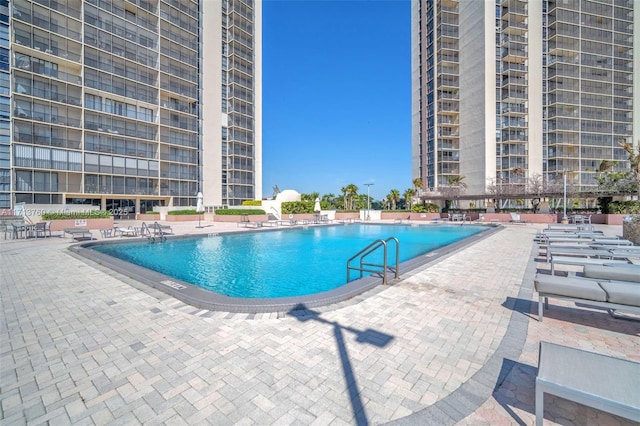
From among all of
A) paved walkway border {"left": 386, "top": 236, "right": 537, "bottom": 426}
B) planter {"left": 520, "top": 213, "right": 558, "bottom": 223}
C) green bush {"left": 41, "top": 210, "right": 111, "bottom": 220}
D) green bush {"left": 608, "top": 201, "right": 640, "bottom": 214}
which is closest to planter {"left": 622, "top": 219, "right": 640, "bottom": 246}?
paved walkway border {"left": 386, "top": 236, "right": 537, "bottom": 426}

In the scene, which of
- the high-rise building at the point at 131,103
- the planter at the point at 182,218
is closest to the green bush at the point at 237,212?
the planter at the point at 182,218

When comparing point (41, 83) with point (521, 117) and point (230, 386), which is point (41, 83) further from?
point (521, 117)

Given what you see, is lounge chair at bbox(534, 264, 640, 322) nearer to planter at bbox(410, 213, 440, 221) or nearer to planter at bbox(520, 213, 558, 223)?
planter at bbox(520, 213, 558, 223)

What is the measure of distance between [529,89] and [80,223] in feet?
174

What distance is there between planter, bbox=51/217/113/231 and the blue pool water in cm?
736

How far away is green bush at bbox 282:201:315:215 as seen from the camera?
29.8m

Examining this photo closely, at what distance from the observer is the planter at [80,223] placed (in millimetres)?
16492

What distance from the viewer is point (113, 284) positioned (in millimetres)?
5984

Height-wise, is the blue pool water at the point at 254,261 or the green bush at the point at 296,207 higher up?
the green bush at the point at 296,207

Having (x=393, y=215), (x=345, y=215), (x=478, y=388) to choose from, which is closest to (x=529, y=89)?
(x=393, y=215)

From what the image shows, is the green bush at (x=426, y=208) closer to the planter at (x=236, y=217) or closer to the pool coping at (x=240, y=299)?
the planter at (x=236, y=217)

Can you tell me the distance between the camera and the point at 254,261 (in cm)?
1038

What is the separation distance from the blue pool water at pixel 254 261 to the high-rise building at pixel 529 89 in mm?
31061

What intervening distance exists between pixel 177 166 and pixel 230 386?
37.1 m
